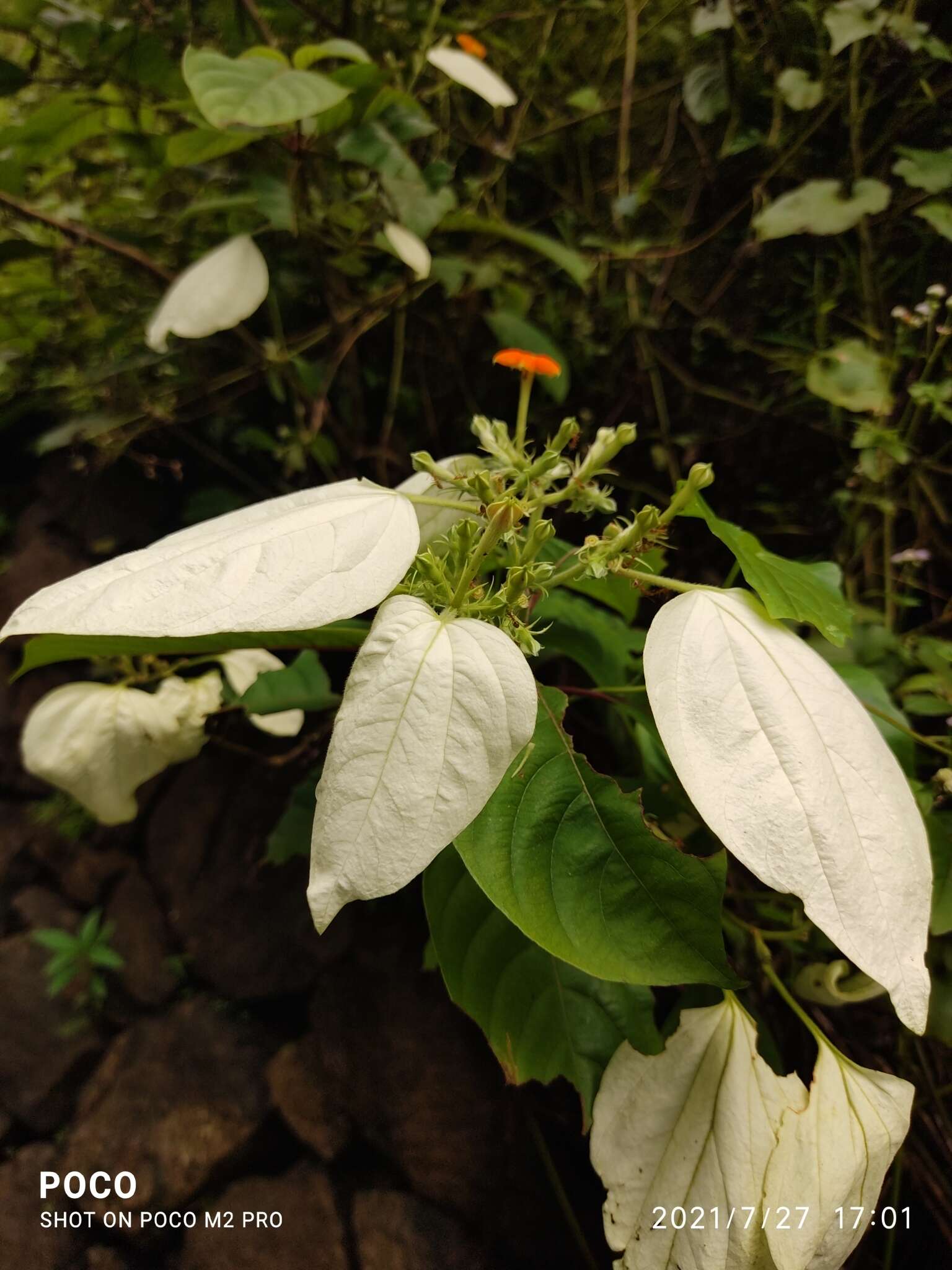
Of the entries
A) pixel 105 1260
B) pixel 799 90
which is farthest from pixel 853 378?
pixel 105 1260

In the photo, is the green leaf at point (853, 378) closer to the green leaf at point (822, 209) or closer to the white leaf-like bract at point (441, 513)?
the green leaf at point (822, 209)

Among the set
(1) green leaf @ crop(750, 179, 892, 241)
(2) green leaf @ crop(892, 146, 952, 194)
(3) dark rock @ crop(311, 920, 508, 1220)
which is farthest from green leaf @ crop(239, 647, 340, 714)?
(2) green leaf @ crop(892, 146, 952, 194)

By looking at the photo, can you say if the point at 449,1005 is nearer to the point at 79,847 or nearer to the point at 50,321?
Answer: the point at 79,847

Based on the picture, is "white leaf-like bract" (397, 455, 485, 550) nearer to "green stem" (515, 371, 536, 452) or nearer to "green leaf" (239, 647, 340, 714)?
"green stem" (515, 371, 536, 452)

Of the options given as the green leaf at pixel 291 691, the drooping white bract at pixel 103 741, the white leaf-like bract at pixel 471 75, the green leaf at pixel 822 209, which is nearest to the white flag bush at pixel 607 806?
the green leaf at pixel 291 691

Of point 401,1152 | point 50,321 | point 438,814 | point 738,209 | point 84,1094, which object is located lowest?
point 84,1094

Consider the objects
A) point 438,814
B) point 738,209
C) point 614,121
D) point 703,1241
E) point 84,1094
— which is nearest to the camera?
point 438,814

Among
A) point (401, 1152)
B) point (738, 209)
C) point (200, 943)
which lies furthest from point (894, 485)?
point (200, 943)
